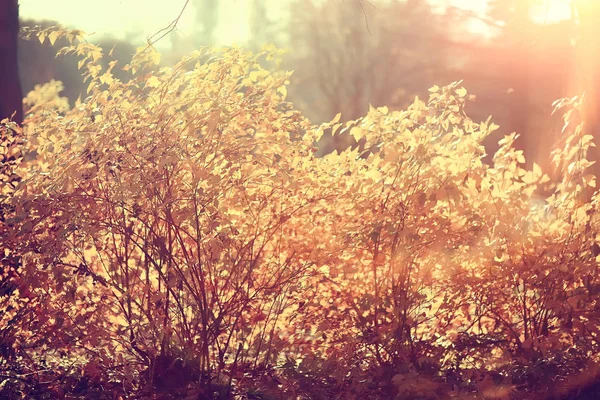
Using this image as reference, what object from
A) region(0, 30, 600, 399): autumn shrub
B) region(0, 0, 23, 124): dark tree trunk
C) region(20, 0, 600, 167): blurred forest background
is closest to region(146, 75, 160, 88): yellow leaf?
region(0, 30, 600, 399): autumn shrub

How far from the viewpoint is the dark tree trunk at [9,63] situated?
731 centimetres

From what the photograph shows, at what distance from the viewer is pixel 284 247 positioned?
16.3ft

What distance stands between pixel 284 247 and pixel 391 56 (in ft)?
70.2

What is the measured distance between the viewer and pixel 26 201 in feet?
13.7

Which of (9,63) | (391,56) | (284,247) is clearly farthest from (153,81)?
(391,56)

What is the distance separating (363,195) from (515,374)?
1.36 metres

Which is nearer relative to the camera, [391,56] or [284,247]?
[284,247]

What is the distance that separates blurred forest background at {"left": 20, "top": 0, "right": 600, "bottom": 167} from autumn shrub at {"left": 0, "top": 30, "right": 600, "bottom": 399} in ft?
32.2

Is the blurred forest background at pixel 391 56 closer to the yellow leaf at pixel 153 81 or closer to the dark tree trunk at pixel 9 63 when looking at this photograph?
the dark tree trunk at pixel 9 63

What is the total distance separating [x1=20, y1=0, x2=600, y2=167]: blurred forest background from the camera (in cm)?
1891

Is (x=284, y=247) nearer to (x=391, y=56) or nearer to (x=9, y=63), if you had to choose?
(x=9, y=63)

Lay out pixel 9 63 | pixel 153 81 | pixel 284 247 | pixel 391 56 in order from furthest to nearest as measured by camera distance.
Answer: pixel 391 56
pixel 9 63
pixel 284 247
pixel 153 81

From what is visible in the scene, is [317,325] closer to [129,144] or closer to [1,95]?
[129,144]

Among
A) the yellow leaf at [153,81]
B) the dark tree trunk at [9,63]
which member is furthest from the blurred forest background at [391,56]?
the yellow leaf at [153,81]
